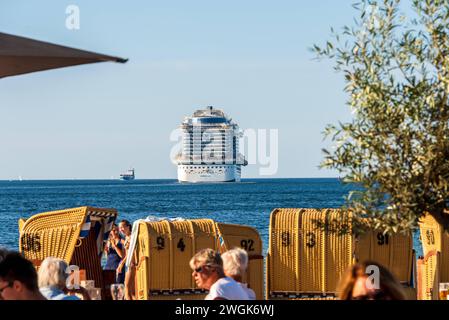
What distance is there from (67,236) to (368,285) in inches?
294

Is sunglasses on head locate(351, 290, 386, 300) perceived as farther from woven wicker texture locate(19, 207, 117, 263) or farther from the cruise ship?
the cruise ship

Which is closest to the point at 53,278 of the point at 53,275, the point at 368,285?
the point at 53,275

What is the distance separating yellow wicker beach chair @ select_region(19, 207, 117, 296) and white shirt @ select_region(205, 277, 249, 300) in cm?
484

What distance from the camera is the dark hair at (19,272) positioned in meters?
6.02

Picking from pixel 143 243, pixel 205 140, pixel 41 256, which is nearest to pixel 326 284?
pixel 143 243

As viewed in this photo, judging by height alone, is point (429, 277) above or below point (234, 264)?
below

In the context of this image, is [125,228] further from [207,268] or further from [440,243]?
[207,268]

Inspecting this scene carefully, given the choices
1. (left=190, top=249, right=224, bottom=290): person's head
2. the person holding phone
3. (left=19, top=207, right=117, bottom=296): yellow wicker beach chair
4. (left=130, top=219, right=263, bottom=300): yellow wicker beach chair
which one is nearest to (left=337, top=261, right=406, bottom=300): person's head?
(left=190, top=249, right=224, bottom=290): person's head

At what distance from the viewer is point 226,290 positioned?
7.39m

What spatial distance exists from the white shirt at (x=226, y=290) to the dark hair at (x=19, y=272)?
5.31 feet

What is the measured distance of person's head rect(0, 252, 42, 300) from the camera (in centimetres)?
600

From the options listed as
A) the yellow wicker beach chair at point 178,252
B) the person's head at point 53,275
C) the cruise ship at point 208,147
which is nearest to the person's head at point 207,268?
the person's head at point 53,275
